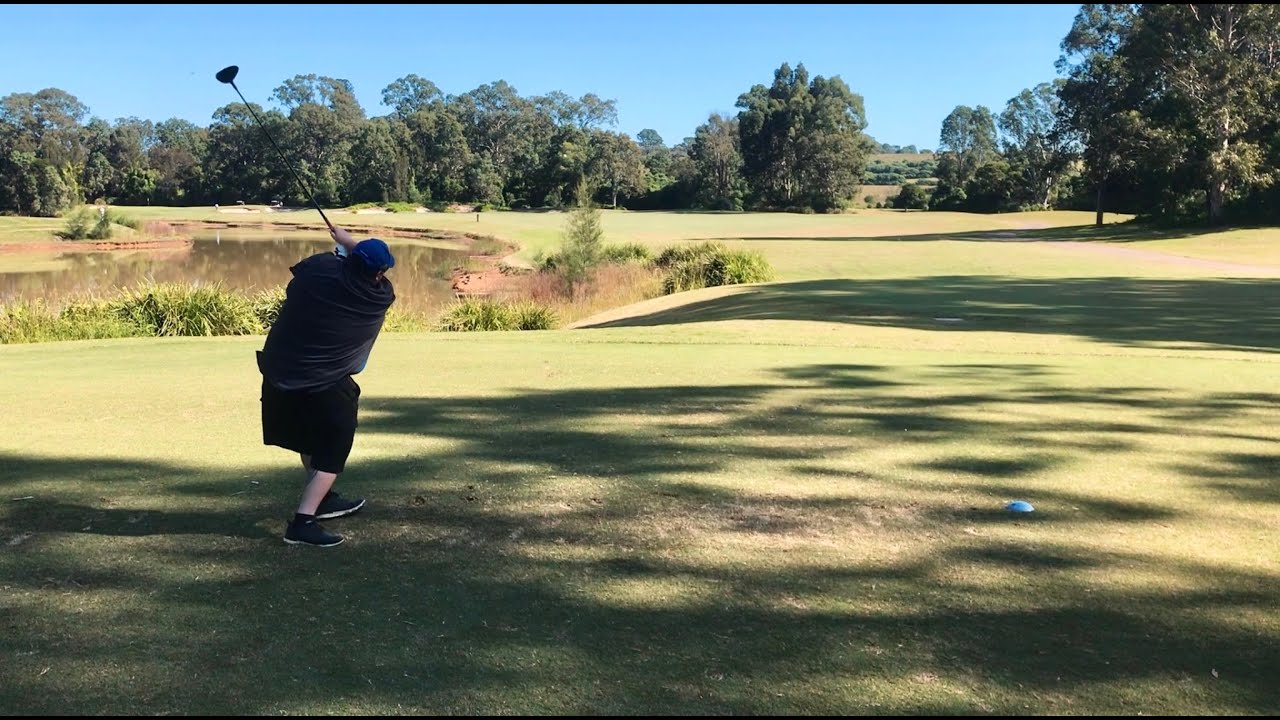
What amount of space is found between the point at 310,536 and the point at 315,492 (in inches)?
8.8

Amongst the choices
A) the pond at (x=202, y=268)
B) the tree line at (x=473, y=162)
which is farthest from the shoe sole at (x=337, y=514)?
the tree line at (x=473, y=162)

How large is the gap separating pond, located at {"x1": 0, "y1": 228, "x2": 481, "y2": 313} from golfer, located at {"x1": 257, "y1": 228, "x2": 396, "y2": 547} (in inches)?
1064

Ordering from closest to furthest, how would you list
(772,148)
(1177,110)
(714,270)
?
Answer: (714,270)
(1177,110)
(772,148)

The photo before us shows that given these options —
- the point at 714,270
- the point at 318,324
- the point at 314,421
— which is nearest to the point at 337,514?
the point at 314,421

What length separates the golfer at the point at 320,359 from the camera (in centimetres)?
505

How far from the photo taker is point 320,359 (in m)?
5.07

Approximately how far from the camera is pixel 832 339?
15641 mm

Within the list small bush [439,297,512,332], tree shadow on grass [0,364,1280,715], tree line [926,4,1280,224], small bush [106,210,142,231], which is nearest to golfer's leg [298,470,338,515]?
tree shadow on grass [0,364,1280,715]

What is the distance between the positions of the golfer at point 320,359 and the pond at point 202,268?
27.0 m

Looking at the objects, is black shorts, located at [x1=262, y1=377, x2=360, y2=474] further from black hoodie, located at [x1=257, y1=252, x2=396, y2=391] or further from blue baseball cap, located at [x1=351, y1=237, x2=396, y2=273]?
blue baseball cap, located at [x1=351, y1=237, x2=396, y2=273]

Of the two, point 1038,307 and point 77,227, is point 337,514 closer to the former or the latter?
point 1038,307

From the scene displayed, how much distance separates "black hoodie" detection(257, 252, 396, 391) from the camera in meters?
5.05

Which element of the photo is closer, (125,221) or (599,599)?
(599,599)

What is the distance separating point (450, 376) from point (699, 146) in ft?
400
